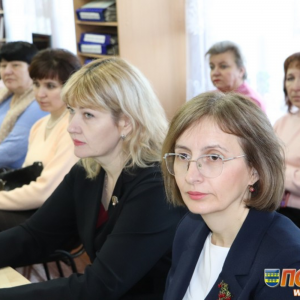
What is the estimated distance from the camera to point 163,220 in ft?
5.82

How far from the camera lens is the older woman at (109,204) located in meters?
1.68

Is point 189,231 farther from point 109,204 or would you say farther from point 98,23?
point 98,23

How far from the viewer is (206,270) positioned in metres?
1.45

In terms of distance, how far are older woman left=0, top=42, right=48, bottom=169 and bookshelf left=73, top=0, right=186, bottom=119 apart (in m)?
0.71

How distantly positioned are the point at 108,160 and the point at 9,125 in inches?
71.9

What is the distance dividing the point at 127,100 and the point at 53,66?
1.17 metres

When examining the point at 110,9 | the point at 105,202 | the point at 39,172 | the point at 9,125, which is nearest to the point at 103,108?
the point at 105,202

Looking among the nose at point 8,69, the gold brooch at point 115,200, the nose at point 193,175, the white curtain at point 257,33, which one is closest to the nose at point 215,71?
the white curtain at point 257,33

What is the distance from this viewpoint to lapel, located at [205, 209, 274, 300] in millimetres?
1301

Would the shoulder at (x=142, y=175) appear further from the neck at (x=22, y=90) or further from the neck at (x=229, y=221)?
the neck at (x=22, y=90)

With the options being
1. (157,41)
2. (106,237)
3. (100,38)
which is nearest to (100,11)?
(100,38)

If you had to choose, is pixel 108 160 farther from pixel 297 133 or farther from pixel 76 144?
pixel 297 133

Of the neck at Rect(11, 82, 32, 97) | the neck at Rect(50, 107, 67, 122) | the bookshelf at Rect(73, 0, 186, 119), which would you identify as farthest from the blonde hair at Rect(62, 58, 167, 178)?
the bookshelf at Rect(73, 0, 186, 119)

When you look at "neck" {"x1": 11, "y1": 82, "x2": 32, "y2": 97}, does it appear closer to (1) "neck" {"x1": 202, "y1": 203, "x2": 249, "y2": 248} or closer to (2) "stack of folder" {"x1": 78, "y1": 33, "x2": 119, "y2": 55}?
(2) "stack of folder" {"x1": 78, "y1": 33, "x2": 119, "y2": 55}
